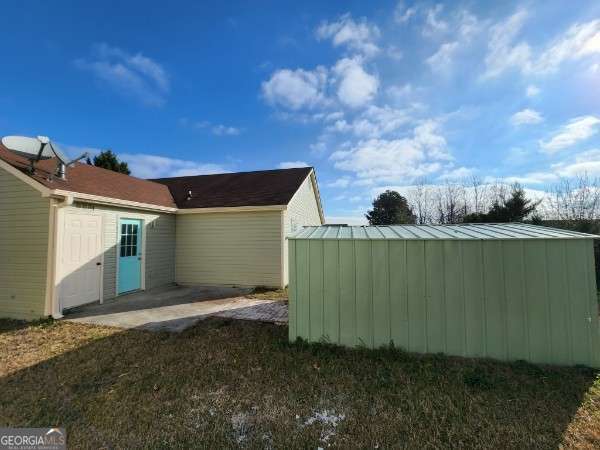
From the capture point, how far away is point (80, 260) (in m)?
6.46

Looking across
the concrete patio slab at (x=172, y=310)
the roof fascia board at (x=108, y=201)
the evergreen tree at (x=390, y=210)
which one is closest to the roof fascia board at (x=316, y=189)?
the roof fascia board at (x=108, y=201)

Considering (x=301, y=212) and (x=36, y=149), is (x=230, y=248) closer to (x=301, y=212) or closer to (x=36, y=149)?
(x=301, y=212)

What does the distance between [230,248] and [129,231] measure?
10.5 ft

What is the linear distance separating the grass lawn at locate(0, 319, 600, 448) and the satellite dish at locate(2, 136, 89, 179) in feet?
14.2

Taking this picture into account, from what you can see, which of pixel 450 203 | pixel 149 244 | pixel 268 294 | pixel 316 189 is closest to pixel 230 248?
pixel 268 294

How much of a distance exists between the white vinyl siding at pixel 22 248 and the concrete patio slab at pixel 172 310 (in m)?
0.94

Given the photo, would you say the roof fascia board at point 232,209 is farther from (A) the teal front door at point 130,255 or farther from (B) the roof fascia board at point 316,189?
(B) the roof fascia board at point 316,189

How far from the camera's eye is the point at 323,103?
919cm

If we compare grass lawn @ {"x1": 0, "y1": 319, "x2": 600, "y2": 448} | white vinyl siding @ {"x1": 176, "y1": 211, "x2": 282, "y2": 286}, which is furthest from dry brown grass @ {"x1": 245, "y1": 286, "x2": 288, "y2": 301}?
grass lawn @ {"x1": 0, "y1": 319, "x2": 600, "y2": 448}

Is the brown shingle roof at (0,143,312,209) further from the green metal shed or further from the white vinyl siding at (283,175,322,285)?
the green metal shed

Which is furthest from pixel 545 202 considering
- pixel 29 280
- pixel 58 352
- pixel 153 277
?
pixel 29 280

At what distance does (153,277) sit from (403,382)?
8.49 meters

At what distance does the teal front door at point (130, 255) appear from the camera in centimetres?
769

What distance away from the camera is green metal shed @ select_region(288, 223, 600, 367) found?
3504 millimetres
